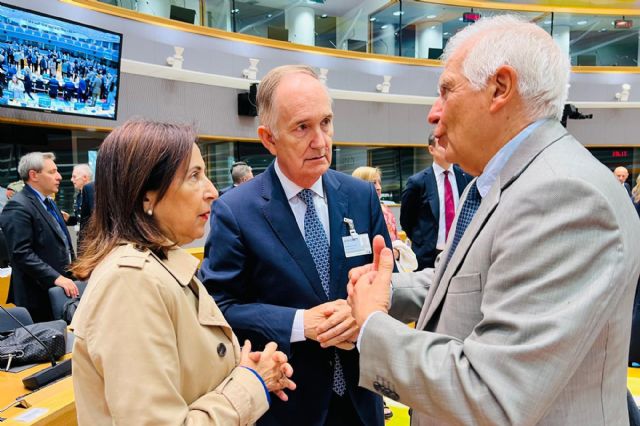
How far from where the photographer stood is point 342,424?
1.58 meters

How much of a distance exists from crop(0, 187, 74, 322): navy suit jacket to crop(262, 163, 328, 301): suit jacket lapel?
9.80ft

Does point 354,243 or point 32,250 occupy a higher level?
point 354,243

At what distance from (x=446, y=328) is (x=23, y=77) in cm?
606

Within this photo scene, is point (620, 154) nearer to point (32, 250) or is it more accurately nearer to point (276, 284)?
point (32, 250)

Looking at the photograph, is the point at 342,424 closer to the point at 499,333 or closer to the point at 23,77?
the point at 499,333

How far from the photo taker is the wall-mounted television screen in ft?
17.8

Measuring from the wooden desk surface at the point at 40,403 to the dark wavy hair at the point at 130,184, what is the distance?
107cm

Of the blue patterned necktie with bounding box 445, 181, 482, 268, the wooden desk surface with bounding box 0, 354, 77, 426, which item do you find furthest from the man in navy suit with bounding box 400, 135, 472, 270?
the wooden desk surface with bounding box 0, 354, 77, 426

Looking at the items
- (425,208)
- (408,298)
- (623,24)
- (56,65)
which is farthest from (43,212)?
(623,24)

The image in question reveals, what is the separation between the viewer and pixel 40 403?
206 centimetres

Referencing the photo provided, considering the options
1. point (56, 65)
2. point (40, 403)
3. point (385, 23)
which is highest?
point (385, 23)

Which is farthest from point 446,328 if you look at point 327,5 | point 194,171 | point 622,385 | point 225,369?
point 327,5

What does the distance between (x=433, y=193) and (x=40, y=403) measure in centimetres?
311

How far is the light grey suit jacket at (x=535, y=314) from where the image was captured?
2.85ft
